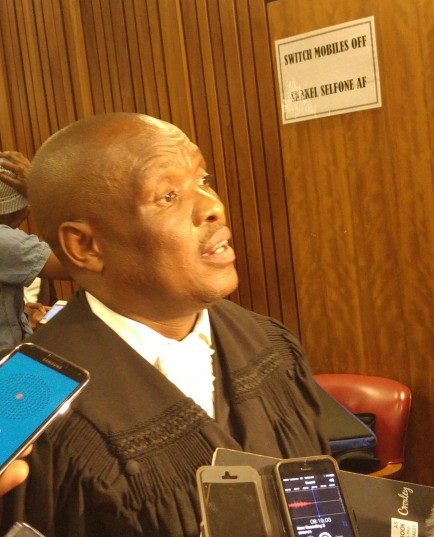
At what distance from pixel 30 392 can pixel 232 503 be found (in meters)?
0.35

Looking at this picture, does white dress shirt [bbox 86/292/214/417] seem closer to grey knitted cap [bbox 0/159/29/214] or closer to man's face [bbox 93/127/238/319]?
man's face [bbox 93/127/238/319]

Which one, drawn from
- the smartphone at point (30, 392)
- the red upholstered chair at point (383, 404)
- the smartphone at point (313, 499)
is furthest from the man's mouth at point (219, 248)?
the red upholstered chair at point (383, 404)

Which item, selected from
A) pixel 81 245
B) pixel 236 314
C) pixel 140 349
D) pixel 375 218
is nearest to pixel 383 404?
pixel 375 218

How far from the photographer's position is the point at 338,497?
0.80 meters

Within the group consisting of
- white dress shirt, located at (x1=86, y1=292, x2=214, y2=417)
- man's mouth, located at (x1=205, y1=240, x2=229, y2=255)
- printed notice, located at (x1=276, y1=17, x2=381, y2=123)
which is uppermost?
printed notice, located at (x1=276, y1=17, x2=381, y2=123)

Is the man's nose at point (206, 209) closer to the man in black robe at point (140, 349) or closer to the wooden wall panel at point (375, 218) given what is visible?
the man in black robe at point (140, 349)

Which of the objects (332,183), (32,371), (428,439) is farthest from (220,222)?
(428,439)

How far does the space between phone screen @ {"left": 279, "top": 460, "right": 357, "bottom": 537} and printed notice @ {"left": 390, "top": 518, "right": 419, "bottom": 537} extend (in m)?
0.08

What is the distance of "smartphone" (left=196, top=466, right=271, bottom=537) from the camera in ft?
2.33

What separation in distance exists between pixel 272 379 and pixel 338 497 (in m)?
0.56

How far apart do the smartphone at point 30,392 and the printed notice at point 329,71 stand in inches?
73.9

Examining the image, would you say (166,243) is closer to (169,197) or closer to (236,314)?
(169,197)

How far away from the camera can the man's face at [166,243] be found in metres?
1.21

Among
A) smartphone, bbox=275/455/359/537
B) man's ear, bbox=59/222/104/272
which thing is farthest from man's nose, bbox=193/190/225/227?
smartphone, bbox=275/455/359/537
